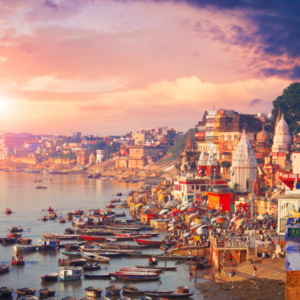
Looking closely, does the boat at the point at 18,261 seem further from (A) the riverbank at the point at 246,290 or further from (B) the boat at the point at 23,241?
(A) the riverbank at the point at 246,290

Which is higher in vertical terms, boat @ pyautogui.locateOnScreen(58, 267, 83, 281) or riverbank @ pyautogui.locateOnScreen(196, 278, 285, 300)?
riverbank @ pyautogui.locateOnScreen(196, 278, 285, 300)

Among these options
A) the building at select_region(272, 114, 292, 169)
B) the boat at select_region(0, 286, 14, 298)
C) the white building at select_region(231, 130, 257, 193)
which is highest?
the building at select_region(272, 114, 292, 169)

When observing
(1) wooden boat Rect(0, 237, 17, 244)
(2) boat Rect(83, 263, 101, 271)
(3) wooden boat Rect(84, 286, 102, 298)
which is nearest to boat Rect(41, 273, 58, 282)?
(2) boat Rect(83, 263, 101, 271)

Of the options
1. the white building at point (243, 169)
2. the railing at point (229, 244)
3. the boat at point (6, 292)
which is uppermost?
the white building at point (243, 169)

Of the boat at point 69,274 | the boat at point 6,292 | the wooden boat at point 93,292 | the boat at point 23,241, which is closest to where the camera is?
the wooden boat at point 93,292

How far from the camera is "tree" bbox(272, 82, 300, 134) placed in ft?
226

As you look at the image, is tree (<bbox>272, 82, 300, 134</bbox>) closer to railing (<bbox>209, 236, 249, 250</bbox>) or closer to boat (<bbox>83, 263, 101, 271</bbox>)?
railing (<bbox>209, 236, 249, 250</bbox>)

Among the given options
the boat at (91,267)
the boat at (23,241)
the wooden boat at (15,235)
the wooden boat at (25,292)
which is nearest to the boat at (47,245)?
the boat at (23,241)

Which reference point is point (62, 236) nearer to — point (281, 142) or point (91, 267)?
point (91, 267)

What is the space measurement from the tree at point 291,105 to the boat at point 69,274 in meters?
47.4

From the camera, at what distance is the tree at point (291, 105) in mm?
68812

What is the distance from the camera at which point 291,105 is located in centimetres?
6994

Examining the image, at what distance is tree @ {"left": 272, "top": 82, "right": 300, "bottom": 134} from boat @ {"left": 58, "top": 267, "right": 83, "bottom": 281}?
4740cm

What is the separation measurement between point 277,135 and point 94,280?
35610mm
